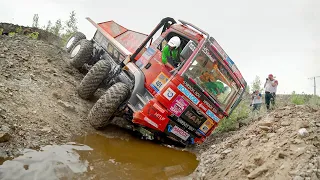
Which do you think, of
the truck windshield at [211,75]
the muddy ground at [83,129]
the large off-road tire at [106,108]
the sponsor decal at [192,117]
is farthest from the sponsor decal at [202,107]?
the large off-road tire at [106,108]

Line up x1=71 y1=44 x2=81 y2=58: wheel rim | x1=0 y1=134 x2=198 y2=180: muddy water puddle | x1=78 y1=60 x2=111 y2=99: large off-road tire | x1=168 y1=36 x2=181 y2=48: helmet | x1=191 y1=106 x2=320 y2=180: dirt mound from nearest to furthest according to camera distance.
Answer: x1=191 y1=106 x2=320 y2=180: dirt mound, x1=0 y1=134 x2=198 y2=180: muddy water puddle, x1=168 y1=36 x2=181 y2=48: helmet, x1=78 y1=60 x2=111 y2=99: large off-road tire, x1=71 y1=44 x2=81 y2=58: wheel rim

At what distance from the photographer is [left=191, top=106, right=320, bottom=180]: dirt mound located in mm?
2850

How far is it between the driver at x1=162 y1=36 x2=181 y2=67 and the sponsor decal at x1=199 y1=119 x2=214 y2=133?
1232 millimetres

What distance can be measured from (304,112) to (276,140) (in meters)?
1.34

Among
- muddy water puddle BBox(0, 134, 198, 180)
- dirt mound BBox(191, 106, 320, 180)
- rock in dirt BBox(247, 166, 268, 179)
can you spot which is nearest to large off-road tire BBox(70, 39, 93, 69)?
muddy water puddle BBox(0, 134, 198, 180)

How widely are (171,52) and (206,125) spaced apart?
154 cm

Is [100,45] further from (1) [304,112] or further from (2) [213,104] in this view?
(1) [304,112]

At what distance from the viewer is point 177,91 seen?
204 inches

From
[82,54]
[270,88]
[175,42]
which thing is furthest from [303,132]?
[270,88]

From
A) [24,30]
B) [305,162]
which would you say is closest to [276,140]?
[305,162]

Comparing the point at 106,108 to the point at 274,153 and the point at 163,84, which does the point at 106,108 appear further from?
the point at 274,153

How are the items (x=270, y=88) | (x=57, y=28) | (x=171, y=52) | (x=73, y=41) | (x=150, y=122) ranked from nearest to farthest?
(x=150, y=122) < (x=171, y=52) < (x=73, y=41) < (x=270, y=88) < (x=57, y=28)

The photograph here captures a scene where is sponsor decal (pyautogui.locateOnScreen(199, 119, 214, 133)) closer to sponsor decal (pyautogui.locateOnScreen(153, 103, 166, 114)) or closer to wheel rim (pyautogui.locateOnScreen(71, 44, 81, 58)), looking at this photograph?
sponsor decal (pyautogui.locateOnScreen(153, 103, 166, 114))

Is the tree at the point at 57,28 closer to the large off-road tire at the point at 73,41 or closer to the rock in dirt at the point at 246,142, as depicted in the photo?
the large off-road tire at the point at 73,41
